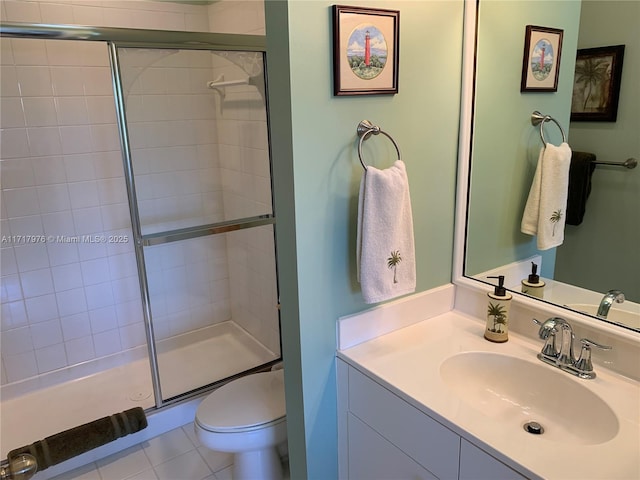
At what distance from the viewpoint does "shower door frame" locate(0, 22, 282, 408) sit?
5.66 feet

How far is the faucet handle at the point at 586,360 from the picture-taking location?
1285mm

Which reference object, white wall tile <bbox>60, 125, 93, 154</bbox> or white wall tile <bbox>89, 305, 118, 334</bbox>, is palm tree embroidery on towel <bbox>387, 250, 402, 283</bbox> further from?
white wall tile <bbox>89, 305, 118, 334</bbox>

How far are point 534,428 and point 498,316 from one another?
1.10 ft

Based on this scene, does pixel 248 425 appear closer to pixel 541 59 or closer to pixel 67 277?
pixel 67 277

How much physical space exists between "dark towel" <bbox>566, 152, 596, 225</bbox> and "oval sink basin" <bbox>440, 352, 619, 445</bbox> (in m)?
0.47

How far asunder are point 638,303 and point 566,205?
1.13 feet

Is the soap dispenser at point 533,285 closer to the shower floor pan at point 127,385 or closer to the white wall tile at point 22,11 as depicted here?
the shower floor pan at point 127,385

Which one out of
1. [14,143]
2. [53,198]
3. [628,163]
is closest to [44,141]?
[14,143]

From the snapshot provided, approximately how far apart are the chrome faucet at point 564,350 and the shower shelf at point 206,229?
1407 mm

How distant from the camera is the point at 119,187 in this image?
267 cm

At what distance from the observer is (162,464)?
84.2 inches

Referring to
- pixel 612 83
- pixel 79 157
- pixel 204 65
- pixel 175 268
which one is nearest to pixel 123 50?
pixel 204 65

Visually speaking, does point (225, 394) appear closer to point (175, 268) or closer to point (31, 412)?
point (175, 268)


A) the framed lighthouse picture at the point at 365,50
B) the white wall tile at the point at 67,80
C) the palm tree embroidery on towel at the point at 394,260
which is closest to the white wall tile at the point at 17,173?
the white wall tile at the point at 67,80
